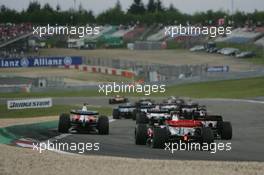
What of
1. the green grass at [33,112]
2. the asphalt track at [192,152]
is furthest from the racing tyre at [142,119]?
the green grass at [33,112]

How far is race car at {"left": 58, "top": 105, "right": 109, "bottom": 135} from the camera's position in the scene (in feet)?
91.6

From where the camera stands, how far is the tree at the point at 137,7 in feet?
532

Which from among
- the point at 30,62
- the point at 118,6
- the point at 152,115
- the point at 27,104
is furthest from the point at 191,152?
the point at 118,6

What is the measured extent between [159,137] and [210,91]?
1869 inches

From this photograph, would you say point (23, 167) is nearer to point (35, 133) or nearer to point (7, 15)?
point (35, 133)

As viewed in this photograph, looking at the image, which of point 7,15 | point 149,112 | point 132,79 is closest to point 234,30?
point 132,79

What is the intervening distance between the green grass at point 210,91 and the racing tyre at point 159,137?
40.7m

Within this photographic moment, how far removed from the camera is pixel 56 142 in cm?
2378

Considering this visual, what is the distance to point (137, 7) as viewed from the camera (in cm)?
16362

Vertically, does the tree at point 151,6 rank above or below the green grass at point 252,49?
above

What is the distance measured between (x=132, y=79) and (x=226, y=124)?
5205cm

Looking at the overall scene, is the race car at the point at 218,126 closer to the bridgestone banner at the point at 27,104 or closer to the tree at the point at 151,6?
the bridgestone banner at the point at 27,104

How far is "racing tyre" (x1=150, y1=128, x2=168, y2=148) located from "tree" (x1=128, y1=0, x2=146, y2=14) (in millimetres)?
140412

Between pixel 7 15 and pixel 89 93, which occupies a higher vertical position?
pixel 7 15
